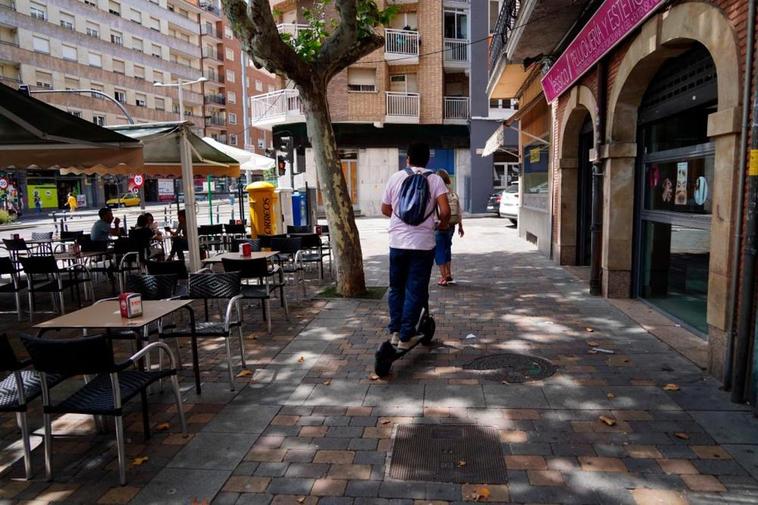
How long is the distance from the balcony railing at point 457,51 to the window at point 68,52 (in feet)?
97.7

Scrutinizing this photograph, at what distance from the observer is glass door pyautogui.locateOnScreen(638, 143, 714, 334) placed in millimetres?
6023

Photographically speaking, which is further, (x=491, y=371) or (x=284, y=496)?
(x=491, y=371)

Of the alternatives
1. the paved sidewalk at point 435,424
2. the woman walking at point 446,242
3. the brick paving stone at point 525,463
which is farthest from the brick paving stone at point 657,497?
the woman walking at point 446,242

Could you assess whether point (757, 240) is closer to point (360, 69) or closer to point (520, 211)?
point (520, 211)

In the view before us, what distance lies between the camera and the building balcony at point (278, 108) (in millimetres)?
26484

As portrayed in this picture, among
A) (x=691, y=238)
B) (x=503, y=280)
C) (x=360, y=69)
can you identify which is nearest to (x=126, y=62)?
(x=360, y=69)

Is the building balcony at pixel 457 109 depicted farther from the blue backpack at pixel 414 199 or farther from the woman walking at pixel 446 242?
the blue backpack at pixel 414 199

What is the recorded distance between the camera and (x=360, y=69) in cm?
2748

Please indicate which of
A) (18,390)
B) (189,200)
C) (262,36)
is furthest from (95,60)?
(18,390)

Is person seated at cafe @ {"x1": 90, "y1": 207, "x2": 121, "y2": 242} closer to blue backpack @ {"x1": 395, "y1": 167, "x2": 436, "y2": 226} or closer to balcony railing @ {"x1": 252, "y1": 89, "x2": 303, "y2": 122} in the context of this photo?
blue backpack @ {"x1": 395, "y1": 167, "x2": 436, "y2": 226}

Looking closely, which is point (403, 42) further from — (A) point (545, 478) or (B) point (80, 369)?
(A) point (545, 478)

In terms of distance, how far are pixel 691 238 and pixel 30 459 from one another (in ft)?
21.8

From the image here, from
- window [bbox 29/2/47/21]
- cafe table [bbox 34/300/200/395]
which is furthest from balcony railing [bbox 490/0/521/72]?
window [bbox 29/2/47/21]

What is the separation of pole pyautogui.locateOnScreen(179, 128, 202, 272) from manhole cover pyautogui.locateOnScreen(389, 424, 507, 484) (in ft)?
20.5
